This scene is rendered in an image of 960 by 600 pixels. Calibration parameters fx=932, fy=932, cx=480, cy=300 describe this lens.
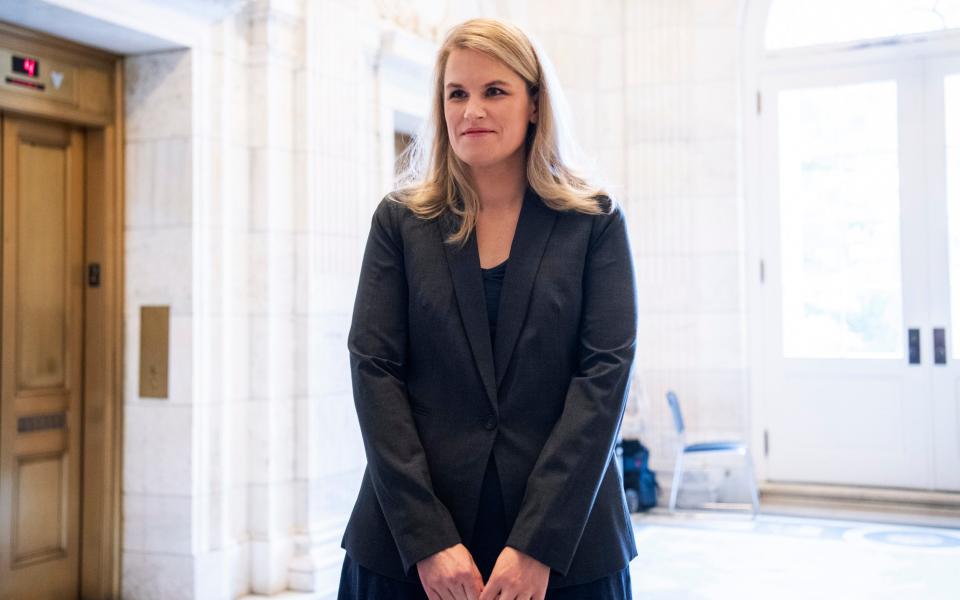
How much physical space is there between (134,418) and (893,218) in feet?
16.3

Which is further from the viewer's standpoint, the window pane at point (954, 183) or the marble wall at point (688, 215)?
the marble wall at point (688, 215)

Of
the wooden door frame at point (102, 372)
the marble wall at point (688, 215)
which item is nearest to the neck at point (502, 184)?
the wooden door frame at point (102, 372)

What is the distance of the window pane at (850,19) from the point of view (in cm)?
625

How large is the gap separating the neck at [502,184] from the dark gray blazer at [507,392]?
2.1 inches

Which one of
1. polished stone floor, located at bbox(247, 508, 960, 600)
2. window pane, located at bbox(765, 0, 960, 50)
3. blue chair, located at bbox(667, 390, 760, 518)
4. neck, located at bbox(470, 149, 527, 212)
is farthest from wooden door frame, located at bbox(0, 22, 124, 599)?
window pane, located at bbox(765, 0, 960, 50)

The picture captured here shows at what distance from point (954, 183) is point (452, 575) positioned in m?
5.83

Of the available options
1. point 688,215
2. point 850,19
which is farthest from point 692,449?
point 850,19

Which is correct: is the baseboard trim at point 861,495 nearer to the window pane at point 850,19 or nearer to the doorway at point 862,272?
the doorway at point 862,272

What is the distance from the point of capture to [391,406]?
1.53 metres

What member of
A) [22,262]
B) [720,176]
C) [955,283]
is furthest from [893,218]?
[22,262]

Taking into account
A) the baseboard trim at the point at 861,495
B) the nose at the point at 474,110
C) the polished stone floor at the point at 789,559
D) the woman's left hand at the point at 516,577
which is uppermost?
the nose at the point at 474,110

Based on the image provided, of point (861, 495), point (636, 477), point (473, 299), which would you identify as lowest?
point (861, 495)

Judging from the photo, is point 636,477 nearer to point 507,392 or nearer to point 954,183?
point 954,183

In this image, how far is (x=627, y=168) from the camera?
6750 millimetres
